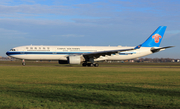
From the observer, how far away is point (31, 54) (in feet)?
134

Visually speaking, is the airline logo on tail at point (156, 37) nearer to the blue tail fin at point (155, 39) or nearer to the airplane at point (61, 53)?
the blue tail fin at point (155, 39)

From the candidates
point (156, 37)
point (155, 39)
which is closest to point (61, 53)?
point (155, 39)

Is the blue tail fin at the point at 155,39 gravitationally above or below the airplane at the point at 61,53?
above

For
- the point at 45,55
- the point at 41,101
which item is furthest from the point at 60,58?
the point at 41,101

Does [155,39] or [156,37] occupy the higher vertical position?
[156,37]

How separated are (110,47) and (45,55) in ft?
45.9

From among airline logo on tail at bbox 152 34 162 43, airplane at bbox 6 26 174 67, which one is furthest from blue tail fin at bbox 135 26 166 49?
airplane at bbox 6 26 174 67

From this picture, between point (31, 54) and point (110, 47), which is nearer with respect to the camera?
point (31, 54)

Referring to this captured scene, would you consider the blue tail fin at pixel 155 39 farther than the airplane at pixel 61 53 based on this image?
Yes

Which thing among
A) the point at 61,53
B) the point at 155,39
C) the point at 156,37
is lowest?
the point at 61,53

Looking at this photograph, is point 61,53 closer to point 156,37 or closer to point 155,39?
point 155,39

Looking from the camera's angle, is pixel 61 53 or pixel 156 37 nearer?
pixel 61 53

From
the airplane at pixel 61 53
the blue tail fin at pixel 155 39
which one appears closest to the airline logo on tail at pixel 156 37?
the blue tail fin at pixel 155 39

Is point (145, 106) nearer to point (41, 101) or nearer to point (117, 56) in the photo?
point (41, 101)
